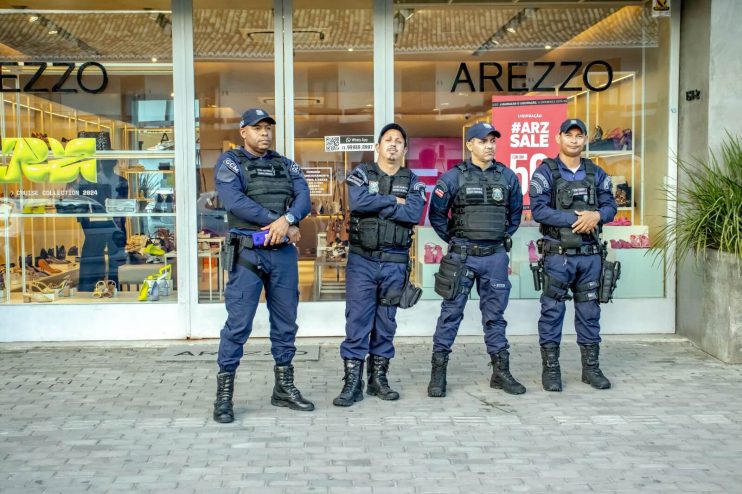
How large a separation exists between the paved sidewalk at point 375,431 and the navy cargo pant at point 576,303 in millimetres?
418

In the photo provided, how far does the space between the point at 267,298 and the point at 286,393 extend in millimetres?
668

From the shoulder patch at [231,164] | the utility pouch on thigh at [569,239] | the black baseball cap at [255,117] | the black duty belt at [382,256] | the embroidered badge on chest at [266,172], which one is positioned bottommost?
the black duty belt at [382,256]

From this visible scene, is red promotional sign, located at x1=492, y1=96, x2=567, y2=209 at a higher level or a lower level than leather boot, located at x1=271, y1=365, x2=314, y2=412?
higher

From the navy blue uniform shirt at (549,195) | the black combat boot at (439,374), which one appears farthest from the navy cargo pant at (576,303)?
the black combat boot at (439,374)

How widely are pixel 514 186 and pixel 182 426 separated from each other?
2.94 m

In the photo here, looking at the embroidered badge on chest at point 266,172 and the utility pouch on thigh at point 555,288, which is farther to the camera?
the utility pouch on thigh at point 555,288

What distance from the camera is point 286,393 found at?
5988 millimetres

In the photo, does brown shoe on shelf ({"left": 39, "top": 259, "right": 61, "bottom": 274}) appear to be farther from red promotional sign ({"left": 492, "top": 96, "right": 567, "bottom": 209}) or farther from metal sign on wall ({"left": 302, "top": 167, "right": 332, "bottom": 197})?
red promotional sign ({"left": 492, "top": 96, "right": 567, "bottom": 209})

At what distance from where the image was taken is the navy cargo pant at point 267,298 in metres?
5.79

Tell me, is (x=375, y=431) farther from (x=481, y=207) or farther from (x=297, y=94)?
(x=297, y=94)

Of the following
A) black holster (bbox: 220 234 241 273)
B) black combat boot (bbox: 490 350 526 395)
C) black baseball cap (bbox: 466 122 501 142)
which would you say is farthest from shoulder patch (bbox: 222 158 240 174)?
black combat boot (bbox: 490 350 526 395)

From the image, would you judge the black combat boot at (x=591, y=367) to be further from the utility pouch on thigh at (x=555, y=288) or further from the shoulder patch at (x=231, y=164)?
the shoulder patch at (x=231, y=164)

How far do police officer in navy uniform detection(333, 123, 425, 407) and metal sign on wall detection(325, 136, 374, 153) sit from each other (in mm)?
2018

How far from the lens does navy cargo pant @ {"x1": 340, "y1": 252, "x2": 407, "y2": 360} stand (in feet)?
20.1
